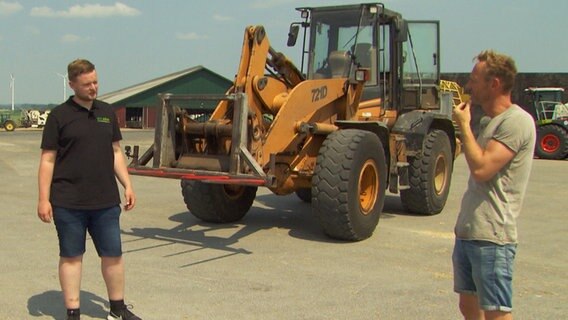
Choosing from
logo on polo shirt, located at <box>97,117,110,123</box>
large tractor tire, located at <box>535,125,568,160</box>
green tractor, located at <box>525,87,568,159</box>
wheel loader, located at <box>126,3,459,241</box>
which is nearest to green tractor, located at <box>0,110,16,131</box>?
green tractor, located at <box>525,87,568,159</box>

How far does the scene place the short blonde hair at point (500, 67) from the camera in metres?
3.18

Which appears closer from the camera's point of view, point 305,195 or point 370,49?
point 370,49

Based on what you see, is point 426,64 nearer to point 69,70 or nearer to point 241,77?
point 241,77

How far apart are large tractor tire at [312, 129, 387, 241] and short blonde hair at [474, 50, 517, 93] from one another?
4.00 metres

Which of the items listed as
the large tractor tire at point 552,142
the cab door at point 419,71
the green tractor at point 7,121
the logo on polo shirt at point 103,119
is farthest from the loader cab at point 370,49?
the green tractor at point 7,121

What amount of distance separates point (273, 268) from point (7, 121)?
44.8 metres

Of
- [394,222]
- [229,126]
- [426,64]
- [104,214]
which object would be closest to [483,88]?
[104,214]

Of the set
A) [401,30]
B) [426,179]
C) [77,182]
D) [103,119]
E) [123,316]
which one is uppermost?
[401,30]

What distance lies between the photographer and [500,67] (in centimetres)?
318

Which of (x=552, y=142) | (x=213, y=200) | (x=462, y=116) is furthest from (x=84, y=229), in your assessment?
(x=552, y=142)

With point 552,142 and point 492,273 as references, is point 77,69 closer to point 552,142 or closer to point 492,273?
point 492,273

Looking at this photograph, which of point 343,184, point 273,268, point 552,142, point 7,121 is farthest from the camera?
point 7,121

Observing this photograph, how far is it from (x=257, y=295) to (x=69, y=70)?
2290mm

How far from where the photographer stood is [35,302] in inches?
196
